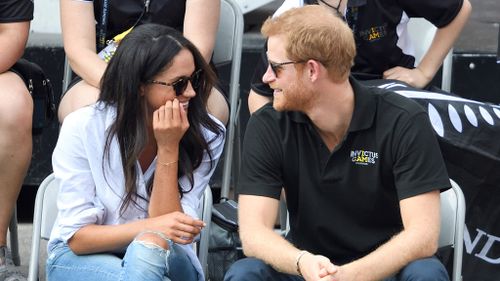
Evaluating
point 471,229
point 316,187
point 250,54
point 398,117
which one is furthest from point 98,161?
point 250,54

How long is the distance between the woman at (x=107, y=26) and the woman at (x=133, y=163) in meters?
0.78

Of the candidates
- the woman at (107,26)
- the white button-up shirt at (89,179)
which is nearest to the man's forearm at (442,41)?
the woman at (107,26)

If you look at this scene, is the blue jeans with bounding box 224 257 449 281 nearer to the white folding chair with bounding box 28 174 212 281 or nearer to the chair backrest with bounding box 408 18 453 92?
the white folding chair with bounding box 28 174 212 281

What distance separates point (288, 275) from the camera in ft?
12.4

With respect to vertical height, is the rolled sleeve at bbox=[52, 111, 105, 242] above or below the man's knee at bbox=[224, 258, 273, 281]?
above

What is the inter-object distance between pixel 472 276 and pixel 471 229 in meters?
0.20

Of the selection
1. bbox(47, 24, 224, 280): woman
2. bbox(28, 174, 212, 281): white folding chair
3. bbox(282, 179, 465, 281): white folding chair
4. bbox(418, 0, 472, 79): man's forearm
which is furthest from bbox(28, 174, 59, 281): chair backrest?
bbox(418, 0, 472, 79): man's forearm

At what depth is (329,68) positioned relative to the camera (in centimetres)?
381

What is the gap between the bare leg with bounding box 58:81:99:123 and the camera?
4.73 meters

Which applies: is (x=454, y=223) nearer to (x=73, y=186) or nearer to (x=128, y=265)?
(x=128, y=265)

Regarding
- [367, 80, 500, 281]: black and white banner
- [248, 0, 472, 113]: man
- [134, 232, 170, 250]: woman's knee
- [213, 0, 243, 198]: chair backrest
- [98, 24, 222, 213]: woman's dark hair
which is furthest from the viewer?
[213, 0, 243, 198]: chair backrest

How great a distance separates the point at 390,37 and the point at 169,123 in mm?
Result: 1499

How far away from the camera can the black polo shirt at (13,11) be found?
488 cm

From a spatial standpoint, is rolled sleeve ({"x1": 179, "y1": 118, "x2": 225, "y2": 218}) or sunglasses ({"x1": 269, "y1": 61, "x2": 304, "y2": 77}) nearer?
sunglasses ({"x1": 269, "y1": 61, "x2": 304, "y2": 77})
